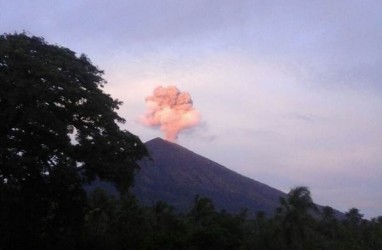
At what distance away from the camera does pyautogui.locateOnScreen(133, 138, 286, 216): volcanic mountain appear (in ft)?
464

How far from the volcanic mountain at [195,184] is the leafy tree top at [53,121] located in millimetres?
100969

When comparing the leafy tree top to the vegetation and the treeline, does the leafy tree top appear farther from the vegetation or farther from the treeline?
the treeline

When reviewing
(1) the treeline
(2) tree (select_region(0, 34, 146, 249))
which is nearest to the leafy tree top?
(2) tree (select_region(0, 34, 146, 249))

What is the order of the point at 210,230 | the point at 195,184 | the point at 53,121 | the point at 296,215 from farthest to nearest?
the point at 195,184, the point at 296,215, the point at 210,230, the point at 53,121

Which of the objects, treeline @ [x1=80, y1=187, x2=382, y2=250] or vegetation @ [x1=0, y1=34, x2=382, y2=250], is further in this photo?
treeline @ [x1=80, y1=187, x2=382, y2=250]

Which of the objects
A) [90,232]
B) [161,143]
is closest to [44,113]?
[90,232]

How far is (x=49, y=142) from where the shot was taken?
25.9 m

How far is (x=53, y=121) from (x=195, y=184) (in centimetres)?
12671

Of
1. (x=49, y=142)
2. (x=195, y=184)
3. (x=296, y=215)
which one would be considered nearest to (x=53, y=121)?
(x=49, y=142)

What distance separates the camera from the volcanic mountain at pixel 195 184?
141500 mm

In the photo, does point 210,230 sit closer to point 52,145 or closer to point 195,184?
point 52,145

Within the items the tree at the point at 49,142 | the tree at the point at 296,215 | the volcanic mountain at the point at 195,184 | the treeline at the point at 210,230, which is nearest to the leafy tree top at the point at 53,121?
the tree at the point at 49,142

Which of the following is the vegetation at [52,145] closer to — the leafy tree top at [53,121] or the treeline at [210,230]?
the leafy tree top at [53,121]

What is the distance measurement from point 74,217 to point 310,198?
62.8 ft
